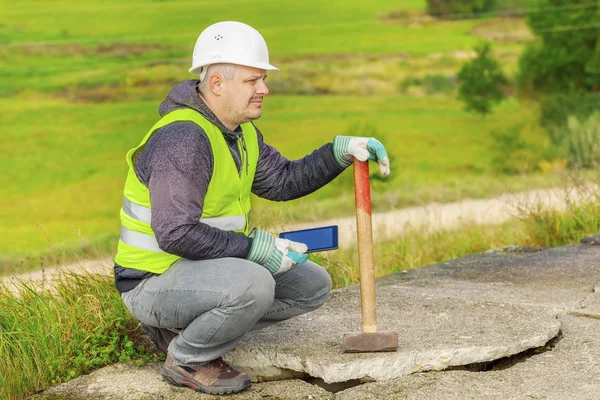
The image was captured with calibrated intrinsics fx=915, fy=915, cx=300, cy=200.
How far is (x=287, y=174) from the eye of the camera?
418cm

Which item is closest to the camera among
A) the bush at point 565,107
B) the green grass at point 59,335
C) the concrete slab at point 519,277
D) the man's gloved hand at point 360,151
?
the man's gloved hand at point 360,151

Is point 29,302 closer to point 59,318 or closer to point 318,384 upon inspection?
point 59,318

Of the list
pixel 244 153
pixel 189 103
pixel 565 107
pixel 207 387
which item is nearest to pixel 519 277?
pixel 244 153

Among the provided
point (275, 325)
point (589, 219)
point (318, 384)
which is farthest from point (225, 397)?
point (589, 219)

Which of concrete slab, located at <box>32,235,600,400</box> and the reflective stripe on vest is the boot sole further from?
the reflective stripe on vest

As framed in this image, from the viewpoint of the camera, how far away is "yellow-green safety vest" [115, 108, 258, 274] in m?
3.63

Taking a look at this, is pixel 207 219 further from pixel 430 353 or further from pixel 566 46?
pixel 566 46

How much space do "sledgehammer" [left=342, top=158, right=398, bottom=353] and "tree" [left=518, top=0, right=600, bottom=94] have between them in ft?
52.3

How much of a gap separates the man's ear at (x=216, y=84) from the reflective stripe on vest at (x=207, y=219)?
1.67 feet

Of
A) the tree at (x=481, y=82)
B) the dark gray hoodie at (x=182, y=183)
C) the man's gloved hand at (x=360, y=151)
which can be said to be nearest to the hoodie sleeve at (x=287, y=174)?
the man's gloved hand at (x=360, y=151)

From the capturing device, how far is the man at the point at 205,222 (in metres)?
3.47

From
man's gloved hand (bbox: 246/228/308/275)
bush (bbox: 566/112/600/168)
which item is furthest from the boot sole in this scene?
bush (bbox: 566/112/600/168)

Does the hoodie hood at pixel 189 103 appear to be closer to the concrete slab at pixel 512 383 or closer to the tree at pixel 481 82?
the concrete slab at pixel 512 383

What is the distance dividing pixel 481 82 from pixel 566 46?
211 cm
